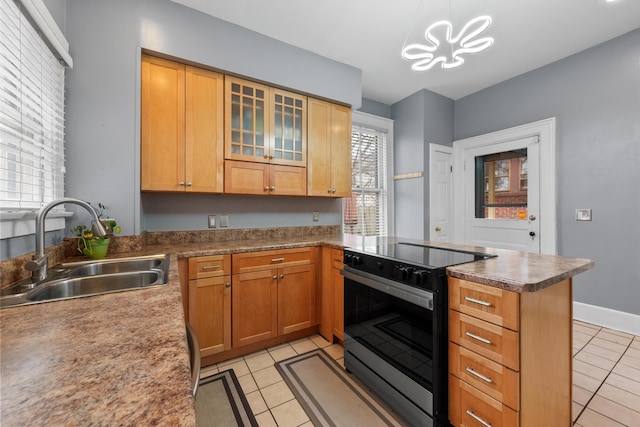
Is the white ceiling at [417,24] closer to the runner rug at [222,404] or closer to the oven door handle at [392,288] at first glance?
the oven door handle at [392,288]

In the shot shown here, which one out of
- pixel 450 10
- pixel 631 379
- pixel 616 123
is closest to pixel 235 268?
pixel 450 10

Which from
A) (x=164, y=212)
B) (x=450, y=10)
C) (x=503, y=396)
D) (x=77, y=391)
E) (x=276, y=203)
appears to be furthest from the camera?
(x=276, y=203)

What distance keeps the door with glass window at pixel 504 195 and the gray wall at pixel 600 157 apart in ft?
0.83

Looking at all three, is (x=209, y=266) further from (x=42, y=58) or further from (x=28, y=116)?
(x=42, y=58)

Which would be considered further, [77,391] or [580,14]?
[580,14]

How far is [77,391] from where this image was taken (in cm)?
46

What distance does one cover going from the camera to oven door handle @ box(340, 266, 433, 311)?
1.37 meters

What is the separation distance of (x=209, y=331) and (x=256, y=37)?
2590mm

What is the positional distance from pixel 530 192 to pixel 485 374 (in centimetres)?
292

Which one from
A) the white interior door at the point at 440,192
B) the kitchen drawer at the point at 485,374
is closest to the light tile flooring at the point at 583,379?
the kitchen drawer at the point at 485,374

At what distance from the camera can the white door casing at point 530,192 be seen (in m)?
3.11

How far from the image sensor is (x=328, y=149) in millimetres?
2949

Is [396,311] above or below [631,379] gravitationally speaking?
above

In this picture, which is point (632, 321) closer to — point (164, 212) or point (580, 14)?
point (580, 14)
